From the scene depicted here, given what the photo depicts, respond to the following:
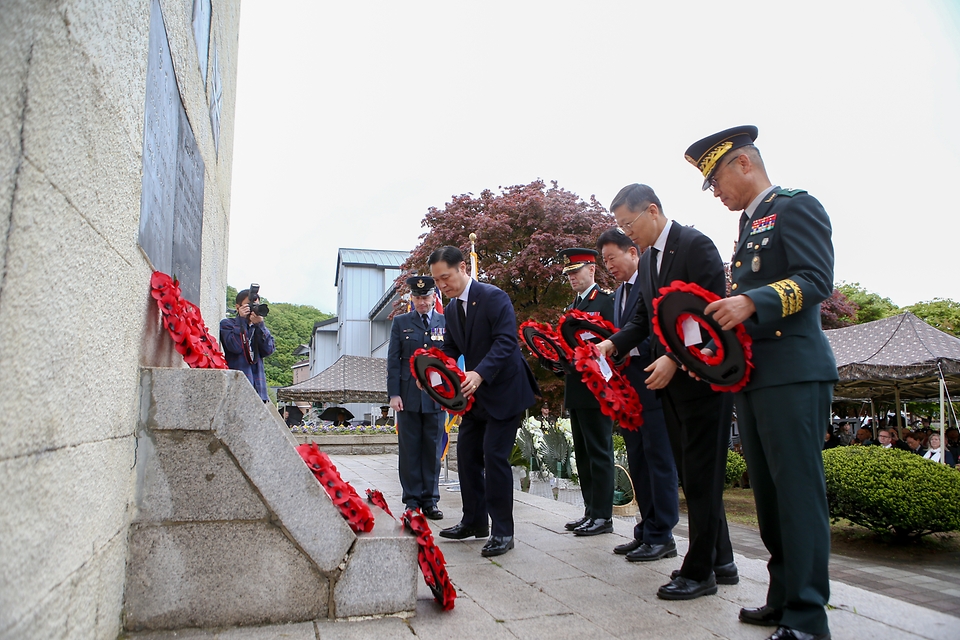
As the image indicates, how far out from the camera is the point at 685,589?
9.64 feet

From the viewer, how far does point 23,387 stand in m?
1.42

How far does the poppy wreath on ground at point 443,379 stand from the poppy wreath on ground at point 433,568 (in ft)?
4.02

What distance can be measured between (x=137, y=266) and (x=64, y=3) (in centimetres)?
112

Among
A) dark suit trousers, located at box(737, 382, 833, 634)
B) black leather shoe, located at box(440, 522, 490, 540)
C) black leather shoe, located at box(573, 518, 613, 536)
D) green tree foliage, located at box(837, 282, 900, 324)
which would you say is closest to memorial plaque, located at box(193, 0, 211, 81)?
black leather shoe, located at box(440, 522, 490, 540)

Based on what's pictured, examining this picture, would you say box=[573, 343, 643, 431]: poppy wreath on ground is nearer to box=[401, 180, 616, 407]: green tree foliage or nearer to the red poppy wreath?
the red poppy wreath

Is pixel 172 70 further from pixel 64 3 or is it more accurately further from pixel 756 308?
pixel 756 308

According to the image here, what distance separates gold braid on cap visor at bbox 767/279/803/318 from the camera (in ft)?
7.82

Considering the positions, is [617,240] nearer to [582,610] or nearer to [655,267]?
[655,267]

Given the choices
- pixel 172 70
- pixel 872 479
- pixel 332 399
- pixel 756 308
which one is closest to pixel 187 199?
pixel 172 70

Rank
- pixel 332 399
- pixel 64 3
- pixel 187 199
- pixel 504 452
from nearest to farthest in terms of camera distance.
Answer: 1. pixel 64 3
2. pixel 187 199
3. pixel 504 452
4. pixel 332 399

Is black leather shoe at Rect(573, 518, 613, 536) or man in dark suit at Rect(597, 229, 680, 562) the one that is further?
black leather shoe at Rect(573, 518, 613, 536)

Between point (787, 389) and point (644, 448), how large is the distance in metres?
1.64

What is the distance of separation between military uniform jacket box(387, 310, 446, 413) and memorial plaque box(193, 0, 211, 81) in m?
2.56

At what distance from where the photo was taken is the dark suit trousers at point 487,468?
396cm
